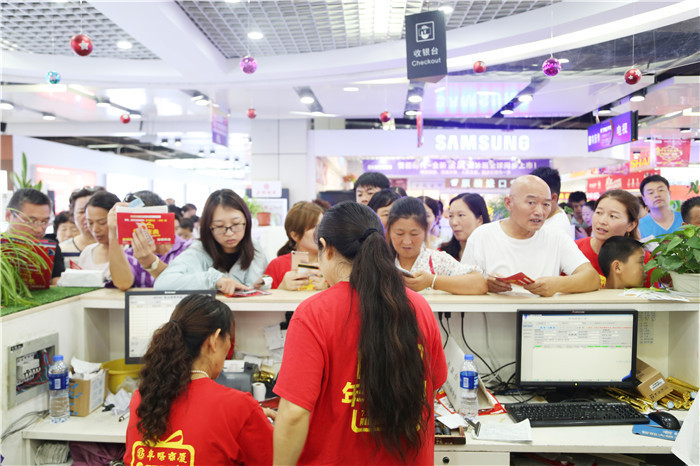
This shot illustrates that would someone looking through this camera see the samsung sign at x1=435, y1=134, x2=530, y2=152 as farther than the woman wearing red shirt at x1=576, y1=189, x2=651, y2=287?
Yes

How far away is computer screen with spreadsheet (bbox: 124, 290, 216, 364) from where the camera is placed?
216 cm

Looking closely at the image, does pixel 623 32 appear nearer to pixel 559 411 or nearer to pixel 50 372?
pixel 559 411

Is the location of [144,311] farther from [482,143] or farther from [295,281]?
[482,143]

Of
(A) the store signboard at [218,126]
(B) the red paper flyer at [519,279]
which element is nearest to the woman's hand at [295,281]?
(B) the red paper flyer at [519,279]

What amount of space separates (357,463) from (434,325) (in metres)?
0.45

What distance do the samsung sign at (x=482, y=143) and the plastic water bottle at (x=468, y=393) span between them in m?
7.55

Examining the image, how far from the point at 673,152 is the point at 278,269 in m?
11.0

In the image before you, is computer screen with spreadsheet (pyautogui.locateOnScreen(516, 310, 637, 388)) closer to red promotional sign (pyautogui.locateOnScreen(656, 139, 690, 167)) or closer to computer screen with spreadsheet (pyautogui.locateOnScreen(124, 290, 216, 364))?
computer screen with spreadsheet (pyautogui.locateOnScreen(124, 290, 216, 364))

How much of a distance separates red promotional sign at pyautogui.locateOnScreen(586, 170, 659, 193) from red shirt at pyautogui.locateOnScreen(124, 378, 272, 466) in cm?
1221

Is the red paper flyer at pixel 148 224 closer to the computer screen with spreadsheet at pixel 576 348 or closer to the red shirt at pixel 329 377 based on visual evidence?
the red shirt at pixel 329 377

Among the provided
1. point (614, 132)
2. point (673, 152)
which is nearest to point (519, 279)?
point (614, 132)

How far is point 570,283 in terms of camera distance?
228 centimetres

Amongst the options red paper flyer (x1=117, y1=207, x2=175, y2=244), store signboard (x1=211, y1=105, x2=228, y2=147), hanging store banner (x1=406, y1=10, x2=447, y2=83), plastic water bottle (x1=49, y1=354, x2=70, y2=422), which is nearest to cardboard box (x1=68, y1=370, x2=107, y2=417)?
plastic water bottle (x1=49, y1=354, x2=70, y2=422)

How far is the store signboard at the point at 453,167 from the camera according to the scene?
10.0m
